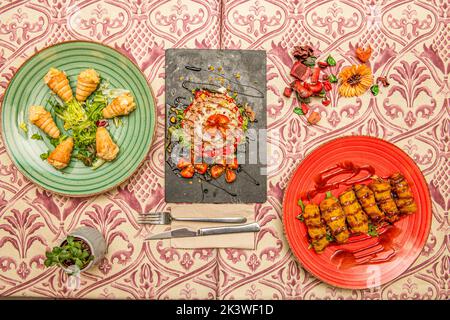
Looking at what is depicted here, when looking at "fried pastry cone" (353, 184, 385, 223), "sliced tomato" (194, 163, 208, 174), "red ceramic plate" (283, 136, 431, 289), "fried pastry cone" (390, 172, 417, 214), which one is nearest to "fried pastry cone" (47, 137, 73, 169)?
"sliced tomato" (194, 163, 208, 174)

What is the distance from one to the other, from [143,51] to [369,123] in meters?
0.96

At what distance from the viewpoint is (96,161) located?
157 cm

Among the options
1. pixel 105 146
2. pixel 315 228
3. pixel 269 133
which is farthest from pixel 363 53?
pixel 105 146

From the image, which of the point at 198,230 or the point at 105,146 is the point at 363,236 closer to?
the point at 198,230

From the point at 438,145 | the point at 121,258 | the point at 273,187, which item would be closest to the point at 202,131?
the point at 273,187

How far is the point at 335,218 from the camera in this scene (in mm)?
1512

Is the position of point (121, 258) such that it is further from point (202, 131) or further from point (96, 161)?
point (202, 131)

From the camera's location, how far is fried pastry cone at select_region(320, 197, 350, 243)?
1512 mm

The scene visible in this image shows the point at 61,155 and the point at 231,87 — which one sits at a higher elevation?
the point at 231,87

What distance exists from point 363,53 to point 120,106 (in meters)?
0.98

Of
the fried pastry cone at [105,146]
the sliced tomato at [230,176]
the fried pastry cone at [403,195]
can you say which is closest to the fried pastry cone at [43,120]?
the fried pastry cone at [105,146]

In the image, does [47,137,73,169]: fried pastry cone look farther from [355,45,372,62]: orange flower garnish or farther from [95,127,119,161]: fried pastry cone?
[355,45,372,62]: orange flower garnish

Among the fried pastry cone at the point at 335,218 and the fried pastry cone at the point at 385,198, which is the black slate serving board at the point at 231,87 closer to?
the fried pastry cone at the point at 335,218

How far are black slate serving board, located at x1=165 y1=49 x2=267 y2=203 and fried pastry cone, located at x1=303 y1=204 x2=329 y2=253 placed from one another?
0.18m
